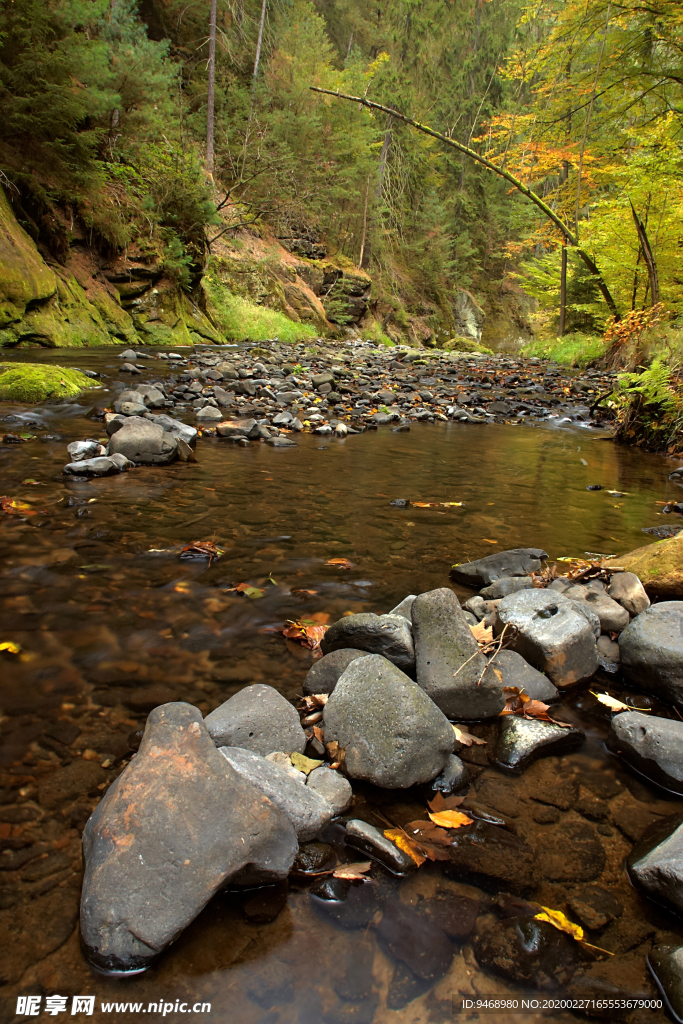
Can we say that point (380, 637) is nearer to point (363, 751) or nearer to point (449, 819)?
point (363, 751)

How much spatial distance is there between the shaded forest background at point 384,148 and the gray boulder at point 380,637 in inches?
198

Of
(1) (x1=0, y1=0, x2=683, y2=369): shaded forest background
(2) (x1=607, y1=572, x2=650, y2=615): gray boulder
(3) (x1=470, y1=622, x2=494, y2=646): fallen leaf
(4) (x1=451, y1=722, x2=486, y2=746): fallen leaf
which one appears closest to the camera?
(4) (x1=451, y1=722, x2=486, y2=746): fallen leaf

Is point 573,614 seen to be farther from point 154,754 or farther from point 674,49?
point 674,49

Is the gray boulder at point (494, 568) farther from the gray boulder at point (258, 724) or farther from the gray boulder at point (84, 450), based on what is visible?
the gray boulder at point (84, 450)

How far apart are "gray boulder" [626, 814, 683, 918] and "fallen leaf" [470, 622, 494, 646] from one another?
36.6 inches

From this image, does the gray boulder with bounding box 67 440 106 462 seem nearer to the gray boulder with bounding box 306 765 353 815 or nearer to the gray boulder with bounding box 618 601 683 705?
the gray boulder with bounding box 306 765 353 815

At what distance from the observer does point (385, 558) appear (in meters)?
3.33

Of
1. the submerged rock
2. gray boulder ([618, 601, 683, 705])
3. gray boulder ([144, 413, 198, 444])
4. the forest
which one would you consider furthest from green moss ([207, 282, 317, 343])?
the submerged rock

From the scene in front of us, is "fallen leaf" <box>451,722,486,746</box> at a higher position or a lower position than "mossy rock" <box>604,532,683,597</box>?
lower

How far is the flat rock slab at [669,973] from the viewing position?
3.74ft

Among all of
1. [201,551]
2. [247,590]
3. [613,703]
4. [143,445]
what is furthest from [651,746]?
[143,445]

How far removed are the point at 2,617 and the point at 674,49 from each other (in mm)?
14476

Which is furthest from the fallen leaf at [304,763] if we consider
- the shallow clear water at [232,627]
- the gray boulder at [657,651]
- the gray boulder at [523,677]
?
the gray boulder at [657,651]

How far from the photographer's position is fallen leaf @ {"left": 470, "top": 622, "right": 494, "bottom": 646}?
2.38 m
